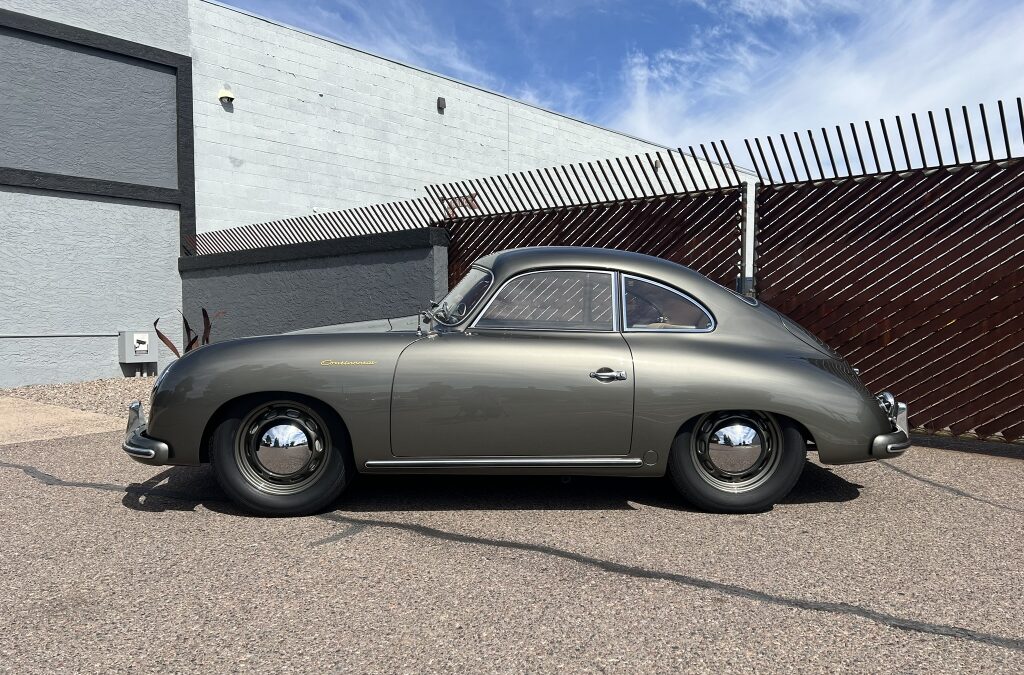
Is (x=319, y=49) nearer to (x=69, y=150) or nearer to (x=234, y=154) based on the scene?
(x=234, y=154)

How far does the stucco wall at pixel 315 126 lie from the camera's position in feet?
42.0

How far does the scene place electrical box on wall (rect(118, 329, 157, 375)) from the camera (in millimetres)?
11586

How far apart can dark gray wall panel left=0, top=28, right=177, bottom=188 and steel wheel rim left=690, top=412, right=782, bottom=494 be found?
1124 centimetres

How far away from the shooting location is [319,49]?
46.8 feet

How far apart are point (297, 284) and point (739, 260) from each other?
254 inches

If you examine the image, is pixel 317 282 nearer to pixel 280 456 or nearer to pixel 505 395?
pixel 280 456

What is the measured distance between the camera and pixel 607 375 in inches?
143

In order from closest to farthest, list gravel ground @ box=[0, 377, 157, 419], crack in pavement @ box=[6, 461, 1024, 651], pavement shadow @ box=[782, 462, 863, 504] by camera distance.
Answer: crack in pavement @ box=[6, 461, 1024, 651] < pavement shadow @ box=[782, 462, 863, 504] < gravel ground @ box=[0, 377, 157, 419]

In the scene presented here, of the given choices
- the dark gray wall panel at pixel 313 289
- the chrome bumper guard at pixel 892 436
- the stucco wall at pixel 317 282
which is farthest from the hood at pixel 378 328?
the stucco wall at pixel 317 282

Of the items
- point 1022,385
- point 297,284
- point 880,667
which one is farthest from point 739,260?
point 297,284

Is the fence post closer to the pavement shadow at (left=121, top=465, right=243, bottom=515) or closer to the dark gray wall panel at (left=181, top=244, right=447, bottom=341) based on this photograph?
the dark gray wall panel at (left=181, top=244, right=447, bottom=341)

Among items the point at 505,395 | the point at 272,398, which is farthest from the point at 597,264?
the point at 272,398

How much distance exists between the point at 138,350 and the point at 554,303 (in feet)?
32.9

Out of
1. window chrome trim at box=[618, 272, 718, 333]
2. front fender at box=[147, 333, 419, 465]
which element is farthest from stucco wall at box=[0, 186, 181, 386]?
window chrome trim at box=[618, 272, 718, 333]
